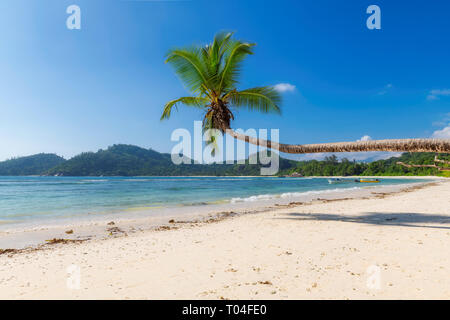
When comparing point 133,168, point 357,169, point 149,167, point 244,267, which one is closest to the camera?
point 244,267

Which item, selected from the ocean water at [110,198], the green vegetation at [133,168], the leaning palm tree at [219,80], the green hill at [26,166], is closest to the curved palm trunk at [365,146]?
the leaning palm tree at [219,80]

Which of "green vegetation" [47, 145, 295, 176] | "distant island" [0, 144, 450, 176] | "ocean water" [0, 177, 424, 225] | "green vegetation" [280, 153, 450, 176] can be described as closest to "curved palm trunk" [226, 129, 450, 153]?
"ocean water" [0, 177, 424, 225]

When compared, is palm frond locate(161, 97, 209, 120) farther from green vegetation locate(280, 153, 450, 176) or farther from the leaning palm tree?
green vegetation locate(280, 153, 450, 176)

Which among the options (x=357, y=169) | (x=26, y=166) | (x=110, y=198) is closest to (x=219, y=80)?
(x=110, y=198)

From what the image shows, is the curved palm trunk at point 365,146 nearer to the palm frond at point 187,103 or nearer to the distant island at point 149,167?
the palm frond at point 187,103

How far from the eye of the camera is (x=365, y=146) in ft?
16.9

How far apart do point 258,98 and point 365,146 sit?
492cm

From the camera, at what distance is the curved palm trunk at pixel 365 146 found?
3.93 m

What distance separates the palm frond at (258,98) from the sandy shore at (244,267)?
4.99 m

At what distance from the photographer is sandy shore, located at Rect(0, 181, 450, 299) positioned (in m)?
2.94

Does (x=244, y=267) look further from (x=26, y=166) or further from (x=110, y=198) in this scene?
(x=26, y=166)

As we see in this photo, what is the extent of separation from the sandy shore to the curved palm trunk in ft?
5.92

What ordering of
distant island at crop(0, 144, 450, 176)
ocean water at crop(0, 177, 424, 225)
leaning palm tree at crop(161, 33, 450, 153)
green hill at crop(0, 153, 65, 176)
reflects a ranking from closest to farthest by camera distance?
leaning palm tree at crop(161, 33, 450, 153)
ocean water at crop(0, 177, 424, 225)
distant island at crop(0, 144, 450, 176)
green hill at crop(0, 153, 65, 176)
